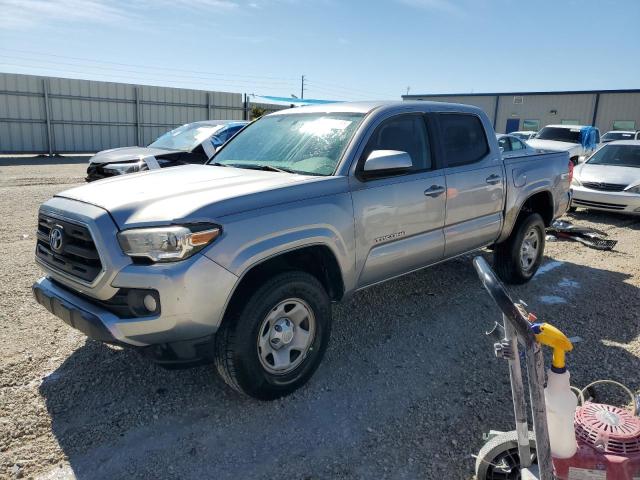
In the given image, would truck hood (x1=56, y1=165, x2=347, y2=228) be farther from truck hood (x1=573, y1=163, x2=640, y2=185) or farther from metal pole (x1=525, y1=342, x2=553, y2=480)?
truck hood (x1=573, y1=163, x2=640, y2=185)

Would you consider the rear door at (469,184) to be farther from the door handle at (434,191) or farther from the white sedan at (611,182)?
the white sedan at (611,182)

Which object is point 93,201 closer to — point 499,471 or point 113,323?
point 113,323

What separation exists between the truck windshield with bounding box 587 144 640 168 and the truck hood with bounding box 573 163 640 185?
39 centimetres

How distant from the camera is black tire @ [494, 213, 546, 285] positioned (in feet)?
17.7

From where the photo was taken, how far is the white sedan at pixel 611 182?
9.56 m

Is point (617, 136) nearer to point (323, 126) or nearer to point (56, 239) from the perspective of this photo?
point (323, 126)

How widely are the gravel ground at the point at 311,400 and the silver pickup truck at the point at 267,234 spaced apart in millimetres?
382

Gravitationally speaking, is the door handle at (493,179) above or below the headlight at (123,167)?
above

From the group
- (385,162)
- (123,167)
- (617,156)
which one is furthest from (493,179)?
→ (617,156)

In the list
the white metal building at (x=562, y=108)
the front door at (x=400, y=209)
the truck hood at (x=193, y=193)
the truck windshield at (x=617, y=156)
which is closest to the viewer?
the truck hood at (x=193, y=193)

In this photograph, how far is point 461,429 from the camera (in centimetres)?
302

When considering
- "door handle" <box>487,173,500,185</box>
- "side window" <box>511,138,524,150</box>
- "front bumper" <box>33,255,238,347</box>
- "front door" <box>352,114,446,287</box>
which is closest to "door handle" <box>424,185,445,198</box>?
"front door" <box>352,114,446,287</box>

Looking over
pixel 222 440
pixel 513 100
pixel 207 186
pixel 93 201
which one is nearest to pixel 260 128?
pixel 207 186

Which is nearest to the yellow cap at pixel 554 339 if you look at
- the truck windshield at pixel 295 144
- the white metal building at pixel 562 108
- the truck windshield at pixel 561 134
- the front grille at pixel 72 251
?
the truck windshield at pixel 295 144
